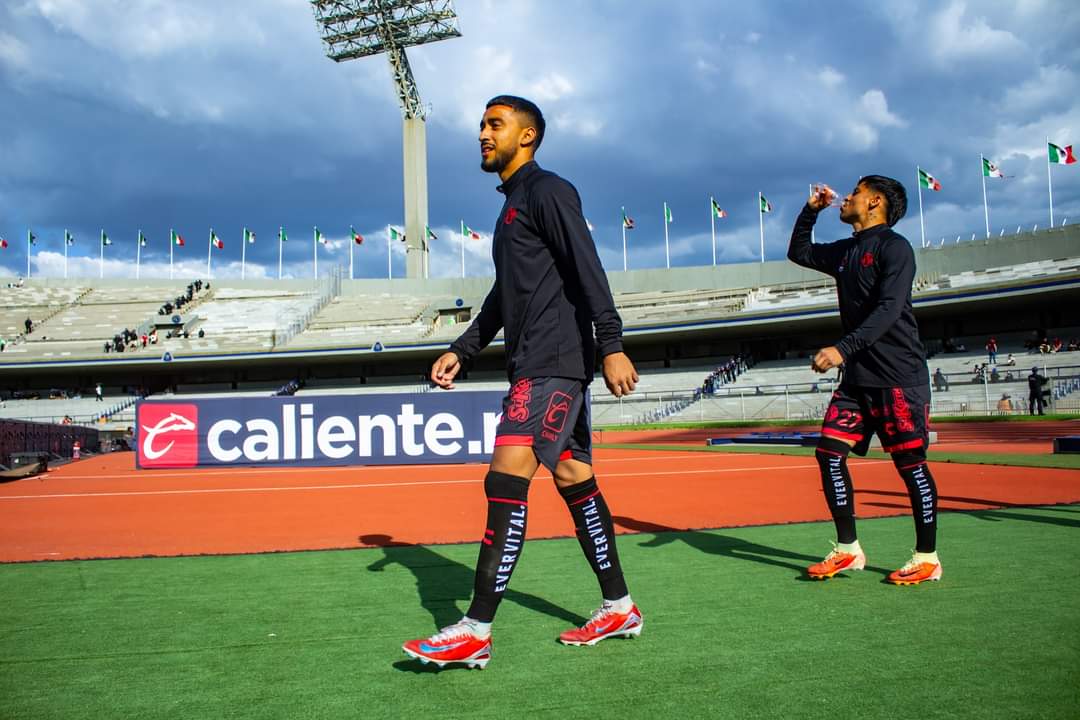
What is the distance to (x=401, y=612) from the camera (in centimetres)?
347

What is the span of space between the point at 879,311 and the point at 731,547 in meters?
1.93

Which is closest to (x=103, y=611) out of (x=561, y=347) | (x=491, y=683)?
(x=491, y=683)

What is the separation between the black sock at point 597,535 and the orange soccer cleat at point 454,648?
0.57m

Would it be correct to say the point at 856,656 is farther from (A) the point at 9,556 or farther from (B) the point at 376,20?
(B) the point at 376,20

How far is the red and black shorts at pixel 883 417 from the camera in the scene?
13.5 feet

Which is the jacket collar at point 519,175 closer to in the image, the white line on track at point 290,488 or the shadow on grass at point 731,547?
the shadow on grass at point 731,547

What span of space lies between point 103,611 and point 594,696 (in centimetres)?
259

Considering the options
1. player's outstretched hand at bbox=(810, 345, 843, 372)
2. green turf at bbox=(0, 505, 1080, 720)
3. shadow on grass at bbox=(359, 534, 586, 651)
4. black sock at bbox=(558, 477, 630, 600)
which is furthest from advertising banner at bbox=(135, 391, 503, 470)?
black sock at bbox=(558, 477, 630, 600)

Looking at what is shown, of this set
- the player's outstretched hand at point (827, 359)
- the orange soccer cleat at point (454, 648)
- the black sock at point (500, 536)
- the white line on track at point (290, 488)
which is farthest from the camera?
the white line on track at point (290, 488)

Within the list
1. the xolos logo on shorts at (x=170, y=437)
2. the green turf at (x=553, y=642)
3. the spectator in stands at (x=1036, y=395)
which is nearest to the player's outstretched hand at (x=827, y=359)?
the green turf at (x=553, y=642)

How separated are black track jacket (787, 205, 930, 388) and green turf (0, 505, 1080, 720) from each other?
43.9 inches

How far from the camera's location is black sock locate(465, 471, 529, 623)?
281 centimetres

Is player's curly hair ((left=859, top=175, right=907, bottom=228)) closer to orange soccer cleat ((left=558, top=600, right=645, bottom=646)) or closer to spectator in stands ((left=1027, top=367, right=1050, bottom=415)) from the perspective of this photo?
orange soccer cleat ((left=558, top=600, right=645, bottom=646))

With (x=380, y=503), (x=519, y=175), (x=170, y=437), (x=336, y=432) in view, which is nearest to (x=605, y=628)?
(x=519, y=175)
